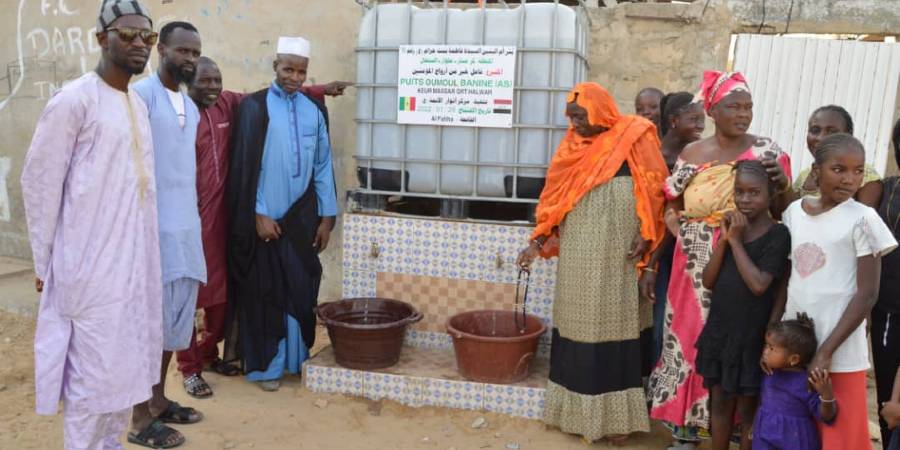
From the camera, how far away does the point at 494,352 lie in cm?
376

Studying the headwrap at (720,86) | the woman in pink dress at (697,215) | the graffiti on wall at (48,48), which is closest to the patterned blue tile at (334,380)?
the woman in pink dress at (697,215)

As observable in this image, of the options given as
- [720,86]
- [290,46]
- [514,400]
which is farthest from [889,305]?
[290,46]

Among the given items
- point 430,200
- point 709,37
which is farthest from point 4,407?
point 709,37

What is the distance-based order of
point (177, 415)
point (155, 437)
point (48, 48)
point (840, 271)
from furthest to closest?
point (48, 48) → point (177, 415) → point (155, 437) → point (840, 271)

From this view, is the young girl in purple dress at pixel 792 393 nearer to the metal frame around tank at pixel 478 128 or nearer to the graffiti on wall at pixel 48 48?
the metal frame around tank at pixel 478 128

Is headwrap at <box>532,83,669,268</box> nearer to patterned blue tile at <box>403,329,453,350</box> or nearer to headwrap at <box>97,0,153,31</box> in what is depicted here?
patterned blue tile at <box>403,329,453,350</box>

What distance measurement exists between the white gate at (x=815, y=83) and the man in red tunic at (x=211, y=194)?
9.87 ft

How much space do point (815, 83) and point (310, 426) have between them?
12.8ft

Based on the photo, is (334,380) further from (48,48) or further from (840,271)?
(48,48)

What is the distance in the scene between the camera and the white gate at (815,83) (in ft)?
15.5

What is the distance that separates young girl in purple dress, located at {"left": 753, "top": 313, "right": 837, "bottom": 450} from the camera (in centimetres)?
255

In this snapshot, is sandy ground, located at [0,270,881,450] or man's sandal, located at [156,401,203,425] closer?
sandy ground, located at [0,270,881,450]

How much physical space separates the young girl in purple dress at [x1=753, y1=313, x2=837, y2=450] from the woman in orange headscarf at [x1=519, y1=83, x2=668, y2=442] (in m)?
0.79

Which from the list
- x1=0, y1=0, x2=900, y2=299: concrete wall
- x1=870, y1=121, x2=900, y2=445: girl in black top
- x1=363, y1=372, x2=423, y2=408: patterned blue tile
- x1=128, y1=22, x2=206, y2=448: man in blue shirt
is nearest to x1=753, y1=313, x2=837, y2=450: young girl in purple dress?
x1=870, y1=121, x2=900, y2=445: girl in black top
